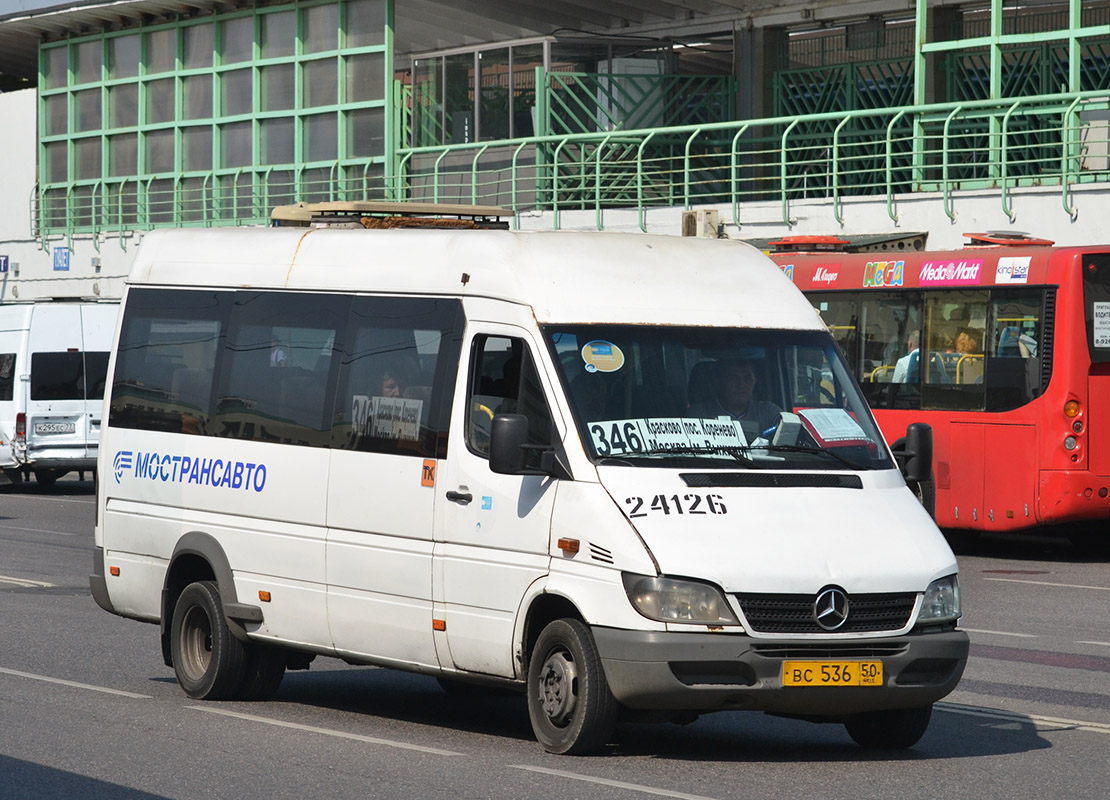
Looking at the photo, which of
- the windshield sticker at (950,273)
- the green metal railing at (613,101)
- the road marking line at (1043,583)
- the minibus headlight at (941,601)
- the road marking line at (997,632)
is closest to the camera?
the minibus headlight at (941,601)

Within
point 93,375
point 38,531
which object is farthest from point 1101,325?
point 93,375

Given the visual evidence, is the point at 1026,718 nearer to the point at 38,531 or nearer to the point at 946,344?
the point at 946,344

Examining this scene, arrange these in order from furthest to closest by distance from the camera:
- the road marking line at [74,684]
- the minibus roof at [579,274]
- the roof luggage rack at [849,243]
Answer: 1. the roof luggage rack at [849,243]
2. the road marking line at [74,684]
3. the minibus roof at [579,274]

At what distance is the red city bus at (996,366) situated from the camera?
61.0 ft

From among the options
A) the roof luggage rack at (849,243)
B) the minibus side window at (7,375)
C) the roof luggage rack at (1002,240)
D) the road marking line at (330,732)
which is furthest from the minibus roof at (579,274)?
the minibus side window at (7,375)

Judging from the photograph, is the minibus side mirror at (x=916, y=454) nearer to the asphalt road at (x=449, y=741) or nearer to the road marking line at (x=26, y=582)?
the asphalt road at (x=449, y=741)

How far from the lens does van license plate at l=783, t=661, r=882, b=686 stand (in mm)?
8023

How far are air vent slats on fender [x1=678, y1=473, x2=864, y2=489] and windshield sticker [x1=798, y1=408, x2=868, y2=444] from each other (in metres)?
0.32

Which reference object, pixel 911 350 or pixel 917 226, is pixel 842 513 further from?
pixel 917 226

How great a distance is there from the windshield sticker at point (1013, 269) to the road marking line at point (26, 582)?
9.66 m

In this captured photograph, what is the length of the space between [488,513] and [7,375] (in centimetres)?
2201

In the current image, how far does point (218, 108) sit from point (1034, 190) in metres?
20.9

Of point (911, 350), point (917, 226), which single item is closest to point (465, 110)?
point (917, 226)

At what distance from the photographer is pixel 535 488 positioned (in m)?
8.63
